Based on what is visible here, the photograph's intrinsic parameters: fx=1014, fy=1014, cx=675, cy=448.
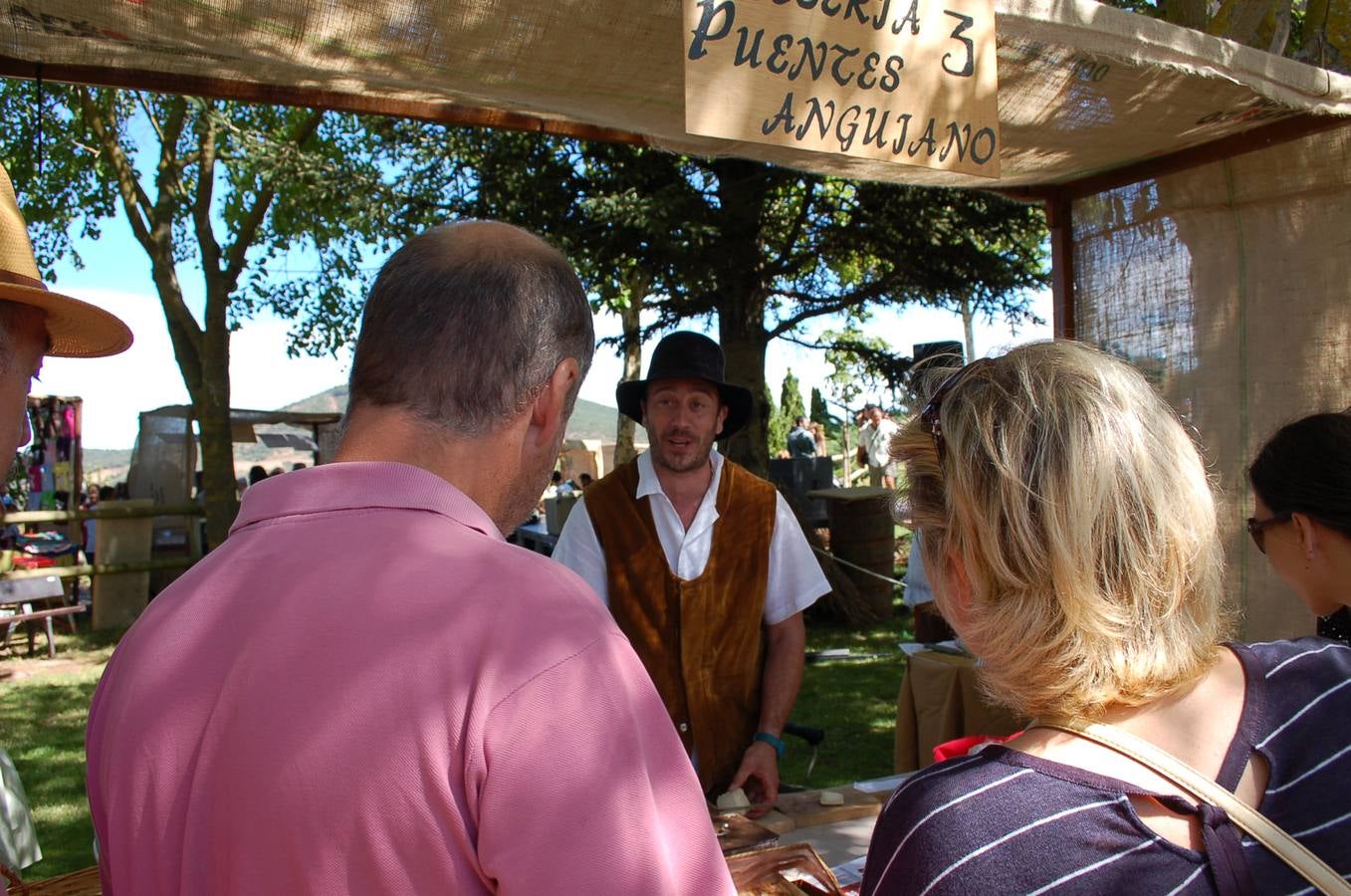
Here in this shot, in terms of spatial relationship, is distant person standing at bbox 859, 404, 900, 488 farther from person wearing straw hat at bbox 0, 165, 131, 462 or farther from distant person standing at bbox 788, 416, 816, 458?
person wearing straw hat at bbox 0, 165, 131, 462

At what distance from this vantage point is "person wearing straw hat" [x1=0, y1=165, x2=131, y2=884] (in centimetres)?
117

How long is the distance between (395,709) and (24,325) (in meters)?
0.76

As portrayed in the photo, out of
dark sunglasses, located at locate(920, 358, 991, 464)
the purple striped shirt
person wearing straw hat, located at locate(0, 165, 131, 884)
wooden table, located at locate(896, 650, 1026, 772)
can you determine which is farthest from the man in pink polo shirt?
wooden table, located at locate(896, 650, 1026, 772)

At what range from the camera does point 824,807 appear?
2.33m

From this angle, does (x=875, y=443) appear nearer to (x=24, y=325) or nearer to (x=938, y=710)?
(x=938, y=710)

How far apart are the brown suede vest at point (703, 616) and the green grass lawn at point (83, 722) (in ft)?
7.66

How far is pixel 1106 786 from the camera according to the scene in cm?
102

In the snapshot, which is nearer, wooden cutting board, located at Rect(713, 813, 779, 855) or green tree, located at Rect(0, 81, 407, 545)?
wooden cutting board, located at Rect(713, 813, 779, 855)

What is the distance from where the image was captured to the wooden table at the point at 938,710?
4113 millimetres

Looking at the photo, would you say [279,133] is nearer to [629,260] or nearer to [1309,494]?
[629,260]

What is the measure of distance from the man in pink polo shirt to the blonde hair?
1.47 ft

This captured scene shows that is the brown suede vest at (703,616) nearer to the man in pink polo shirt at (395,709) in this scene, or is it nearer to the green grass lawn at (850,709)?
the green grass lawn at (850,709)

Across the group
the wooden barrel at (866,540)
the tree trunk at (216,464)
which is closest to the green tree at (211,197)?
the tree trunk at (216,464)

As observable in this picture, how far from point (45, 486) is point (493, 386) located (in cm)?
1440
